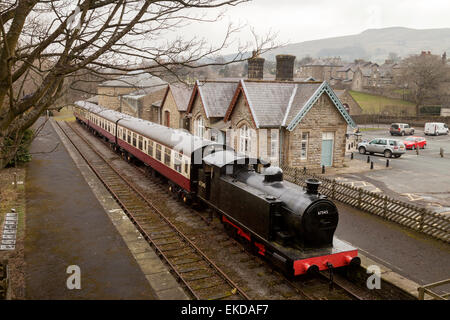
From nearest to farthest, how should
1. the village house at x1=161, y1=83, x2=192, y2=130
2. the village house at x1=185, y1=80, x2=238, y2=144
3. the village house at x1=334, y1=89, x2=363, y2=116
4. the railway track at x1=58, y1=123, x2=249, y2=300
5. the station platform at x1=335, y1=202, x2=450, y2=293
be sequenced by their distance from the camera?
the railway track at x1=58, y1=123, x2=249, y2=300 < the station platform at x1=335, y1=202, x2=450, y2=293 < the village house at x1=185, y1=80, x2=238, y2=144 < the village house at x1=161, y1=83, x2=192, y2=130 < the village house at x1=334, y1=89, x2=363, y2=116

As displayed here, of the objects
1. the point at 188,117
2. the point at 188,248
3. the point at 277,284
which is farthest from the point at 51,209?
the point at 188,117

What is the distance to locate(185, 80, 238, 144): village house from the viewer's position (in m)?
26.3

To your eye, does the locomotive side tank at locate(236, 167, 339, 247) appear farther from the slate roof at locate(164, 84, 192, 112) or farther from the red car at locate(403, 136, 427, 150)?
the red car at locate(403, 136, 427, 150)

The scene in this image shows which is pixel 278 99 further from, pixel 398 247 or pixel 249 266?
pixel 249 266

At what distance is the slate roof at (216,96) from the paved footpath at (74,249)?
11.2 m

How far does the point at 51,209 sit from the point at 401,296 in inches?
506

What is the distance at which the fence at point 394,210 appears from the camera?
1263cm

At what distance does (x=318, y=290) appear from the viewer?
31.0 ft

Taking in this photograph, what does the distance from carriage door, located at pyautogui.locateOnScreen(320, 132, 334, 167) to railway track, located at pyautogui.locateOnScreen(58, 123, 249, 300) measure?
1291 cm

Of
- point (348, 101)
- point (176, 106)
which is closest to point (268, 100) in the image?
point (176, 106)

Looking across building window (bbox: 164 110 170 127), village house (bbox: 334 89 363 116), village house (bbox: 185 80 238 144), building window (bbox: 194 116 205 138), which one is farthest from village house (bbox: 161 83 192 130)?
village house (bbox: 334 89 363 116)

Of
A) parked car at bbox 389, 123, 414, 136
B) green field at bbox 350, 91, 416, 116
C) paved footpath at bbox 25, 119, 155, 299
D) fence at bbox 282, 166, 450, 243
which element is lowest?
paved footpath at bbox 25, 119, 155, 299

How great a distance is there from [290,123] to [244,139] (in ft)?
11.1
